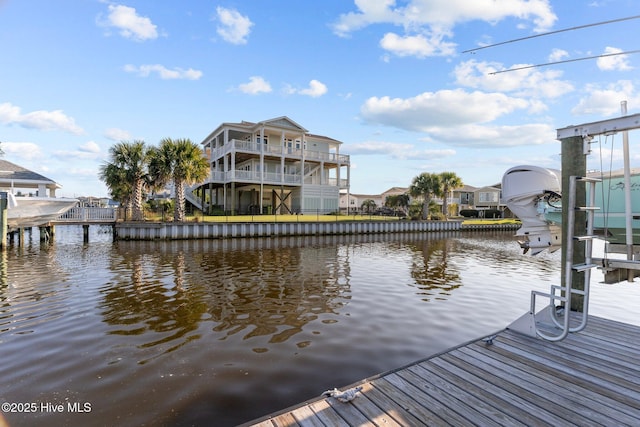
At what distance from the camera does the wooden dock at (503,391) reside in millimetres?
2945

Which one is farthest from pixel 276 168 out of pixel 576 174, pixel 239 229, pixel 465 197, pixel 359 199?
pixel 359 199

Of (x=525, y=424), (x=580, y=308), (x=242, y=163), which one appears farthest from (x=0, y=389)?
(x=242, y=163)

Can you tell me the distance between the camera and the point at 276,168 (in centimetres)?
3888

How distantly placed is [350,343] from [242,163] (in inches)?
1478

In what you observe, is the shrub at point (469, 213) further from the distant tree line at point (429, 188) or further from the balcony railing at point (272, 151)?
the balcony railing at point (272, 151)

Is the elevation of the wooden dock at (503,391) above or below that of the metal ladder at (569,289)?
below

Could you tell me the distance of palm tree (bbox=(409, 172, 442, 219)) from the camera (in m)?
44.3

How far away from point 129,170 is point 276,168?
1603 centimetres

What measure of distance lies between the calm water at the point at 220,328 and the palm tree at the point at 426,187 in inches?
1200

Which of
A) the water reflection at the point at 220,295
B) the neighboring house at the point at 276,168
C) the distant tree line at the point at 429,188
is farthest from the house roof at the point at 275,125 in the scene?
the water reflection at the point at 220,295

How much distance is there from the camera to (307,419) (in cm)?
301

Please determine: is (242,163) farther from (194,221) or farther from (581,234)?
(581,234)

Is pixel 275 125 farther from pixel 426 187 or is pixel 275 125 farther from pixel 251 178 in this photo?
pixel 426 187

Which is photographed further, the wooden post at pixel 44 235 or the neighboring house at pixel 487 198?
the neighboring house at pixel 487 198
